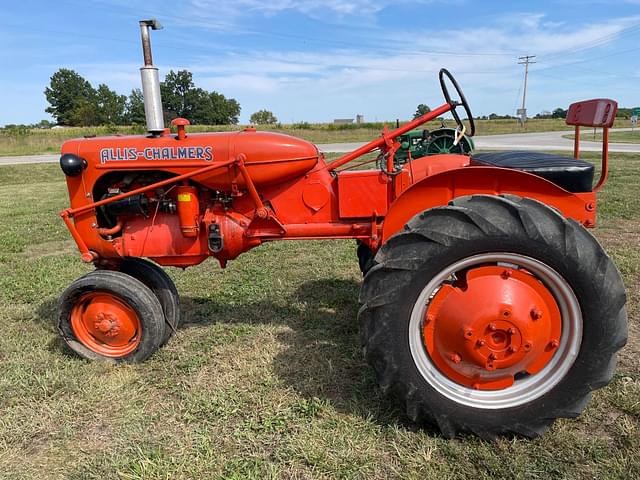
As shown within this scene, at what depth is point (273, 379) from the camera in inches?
117

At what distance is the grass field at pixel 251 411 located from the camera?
2.19 m

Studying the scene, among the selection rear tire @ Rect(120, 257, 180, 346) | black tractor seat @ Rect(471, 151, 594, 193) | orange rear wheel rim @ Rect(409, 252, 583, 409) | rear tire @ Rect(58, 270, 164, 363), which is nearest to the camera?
orange rear wheel rim @ Rect(409, 252, 583, 409)

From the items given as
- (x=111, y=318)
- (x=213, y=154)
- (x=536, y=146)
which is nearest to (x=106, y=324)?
(x=111, y=318)

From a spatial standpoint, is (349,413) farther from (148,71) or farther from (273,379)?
(148,71)

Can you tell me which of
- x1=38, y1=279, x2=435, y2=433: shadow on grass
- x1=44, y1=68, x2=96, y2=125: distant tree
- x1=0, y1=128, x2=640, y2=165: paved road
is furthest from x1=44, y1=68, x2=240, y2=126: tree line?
x1=38, y1=279, x2=435, y2=433: shadow on grass

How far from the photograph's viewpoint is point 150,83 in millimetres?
3035

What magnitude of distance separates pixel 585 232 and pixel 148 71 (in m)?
2.65

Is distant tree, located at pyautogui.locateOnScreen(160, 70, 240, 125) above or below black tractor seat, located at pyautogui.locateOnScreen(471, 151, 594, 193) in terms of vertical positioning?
→ above

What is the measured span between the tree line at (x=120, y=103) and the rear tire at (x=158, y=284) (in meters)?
58.8

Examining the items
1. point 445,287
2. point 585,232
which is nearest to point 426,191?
point 445,287

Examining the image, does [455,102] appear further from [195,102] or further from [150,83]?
[195,102]

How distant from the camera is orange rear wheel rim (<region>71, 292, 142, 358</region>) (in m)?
3.20

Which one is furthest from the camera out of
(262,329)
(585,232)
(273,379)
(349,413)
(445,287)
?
(262,329)

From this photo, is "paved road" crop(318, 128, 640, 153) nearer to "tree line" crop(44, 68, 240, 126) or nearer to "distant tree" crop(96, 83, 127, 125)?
"tree line" crop(44, 68, 240, 126)
